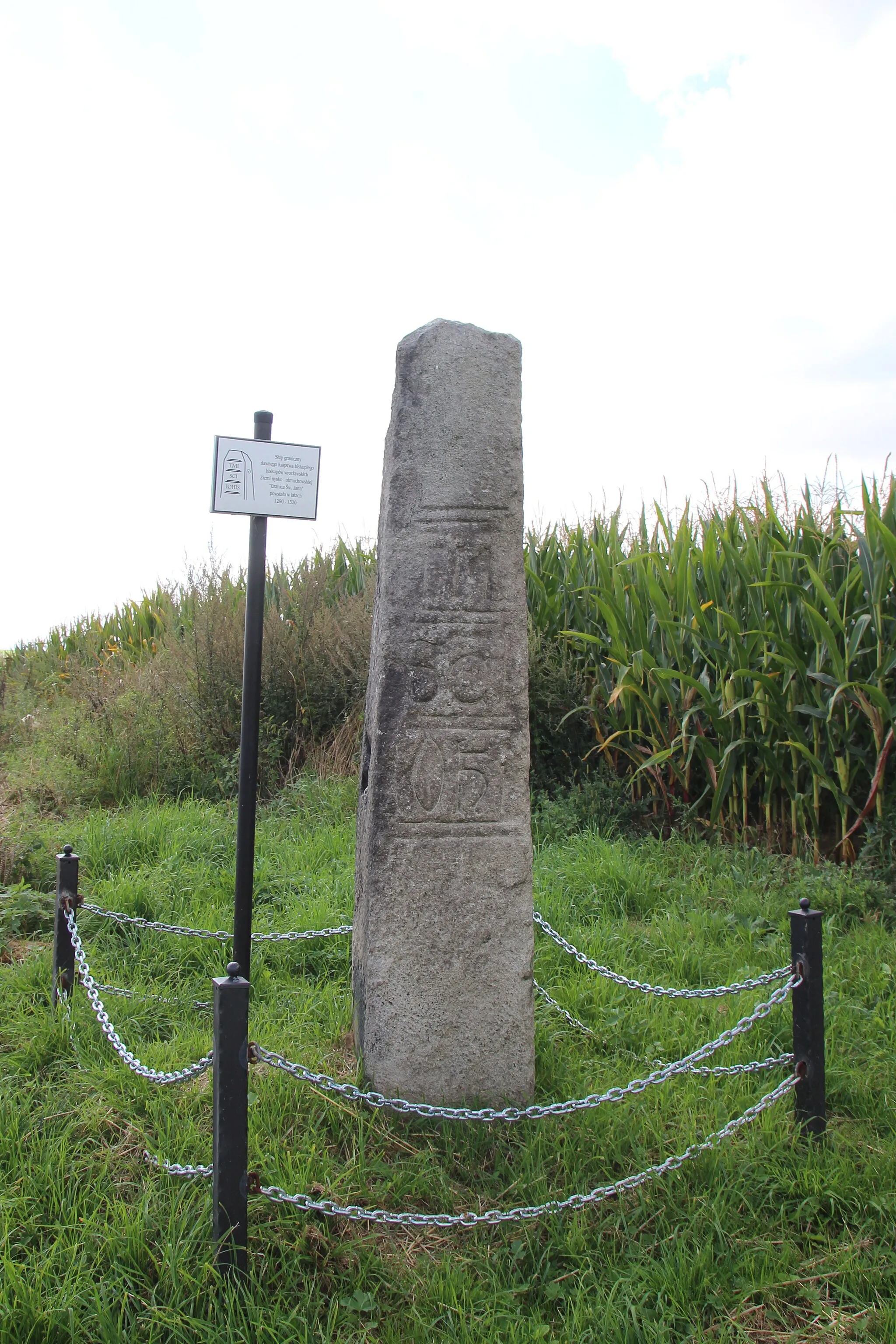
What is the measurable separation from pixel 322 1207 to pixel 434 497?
1.95 metres

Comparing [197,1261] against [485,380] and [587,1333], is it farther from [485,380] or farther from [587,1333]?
[485,380]

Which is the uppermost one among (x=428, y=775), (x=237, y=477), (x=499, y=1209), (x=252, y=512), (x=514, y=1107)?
(x=237, y=477)

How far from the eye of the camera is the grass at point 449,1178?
2.08 m

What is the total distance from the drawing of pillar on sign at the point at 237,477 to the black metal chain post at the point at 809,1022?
90.4 inches

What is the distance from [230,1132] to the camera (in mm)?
2055

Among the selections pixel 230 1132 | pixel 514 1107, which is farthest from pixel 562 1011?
pixel 230 1132

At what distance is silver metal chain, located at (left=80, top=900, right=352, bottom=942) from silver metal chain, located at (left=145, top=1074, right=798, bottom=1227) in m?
1.16

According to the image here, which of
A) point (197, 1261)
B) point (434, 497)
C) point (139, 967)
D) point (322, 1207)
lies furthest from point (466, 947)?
point (139, 967)

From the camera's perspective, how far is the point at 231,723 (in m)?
7.35

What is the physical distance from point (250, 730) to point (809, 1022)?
2045 mm

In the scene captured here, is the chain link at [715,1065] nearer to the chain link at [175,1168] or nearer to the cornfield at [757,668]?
the chain link at [175,1168]

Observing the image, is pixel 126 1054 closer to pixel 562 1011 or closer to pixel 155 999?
pixel 155 999

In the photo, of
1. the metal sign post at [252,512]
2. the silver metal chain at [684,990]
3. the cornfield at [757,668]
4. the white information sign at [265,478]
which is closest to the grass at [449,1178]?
the silver metal chain at [684,990]

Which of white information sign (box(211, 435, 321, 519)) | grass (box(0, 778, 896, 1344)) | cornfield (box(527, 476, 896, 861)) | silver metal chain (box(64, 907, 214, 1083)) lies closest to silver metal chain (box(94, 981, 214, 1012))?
grass (box(0, 778, 896, 1344))
